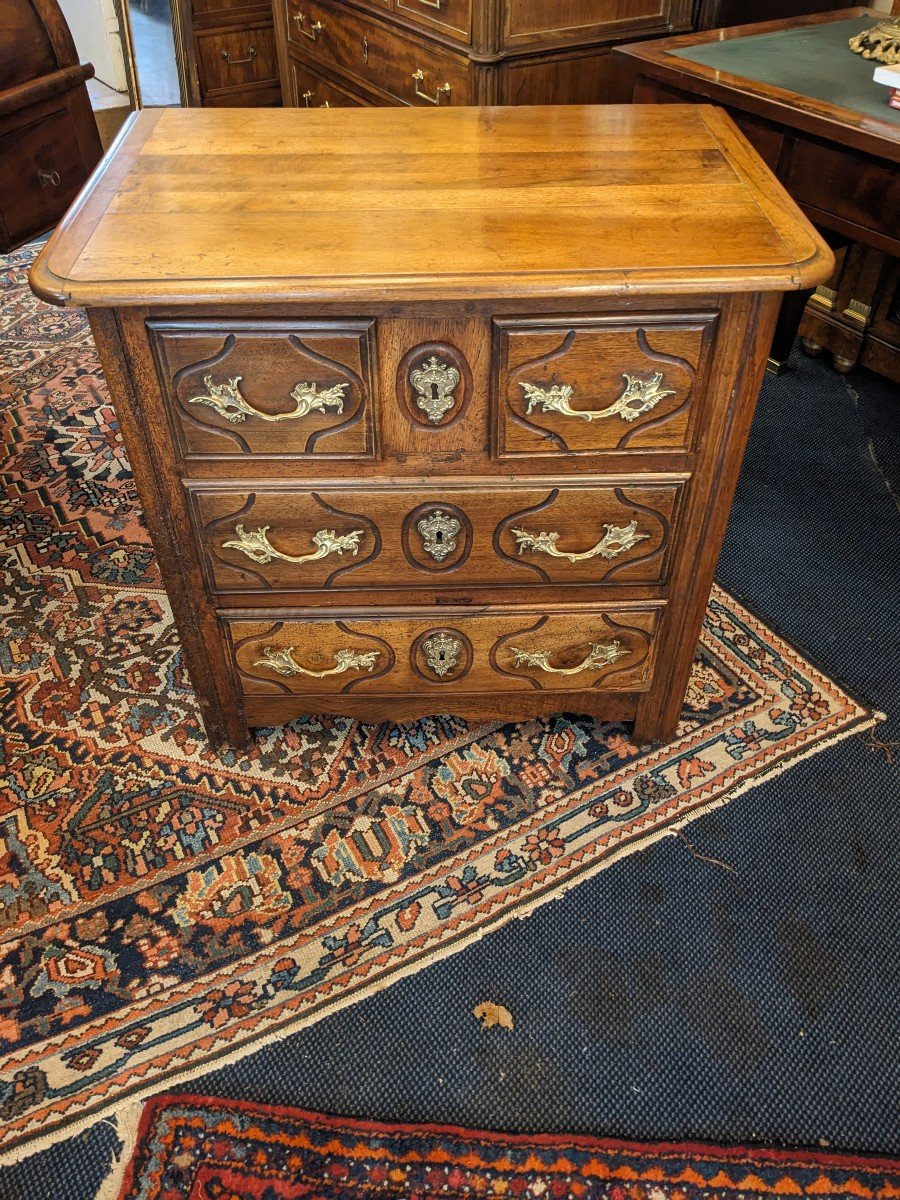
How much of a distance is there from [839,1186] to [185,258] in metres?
1.52

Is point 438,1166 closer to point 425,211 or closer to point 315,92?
point 425,211

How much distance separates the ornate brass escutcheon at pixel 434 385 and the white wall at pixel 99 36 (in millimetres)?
4057

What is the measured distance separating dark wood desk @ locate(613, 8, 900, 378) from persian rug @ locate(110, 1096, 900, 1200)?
159 centimetres

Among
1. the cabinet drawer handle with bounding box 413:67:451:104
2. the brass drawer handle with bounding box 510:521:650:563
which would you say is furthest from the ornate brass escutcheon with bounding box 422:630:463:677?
the cabinet drawer handle with bounding box 413:67:451:104

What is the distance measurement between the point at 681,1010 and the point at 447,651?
2.24 feet

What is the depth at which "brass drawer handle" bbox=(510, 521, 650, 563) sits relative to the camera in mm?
1521

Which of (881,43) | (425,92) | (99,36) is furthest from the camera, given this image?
(99,36)

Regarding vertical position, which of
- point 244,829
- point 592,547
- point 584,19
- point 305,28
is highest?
point 584,19

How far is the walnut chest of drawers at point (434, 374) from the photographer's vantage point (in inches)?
49.9

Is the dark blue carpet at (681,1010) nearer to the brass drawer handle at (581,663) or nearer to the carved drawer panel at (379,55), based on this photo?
the brass drawer handle at (581,663)

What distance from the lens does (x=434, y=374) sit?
1337 millimetres

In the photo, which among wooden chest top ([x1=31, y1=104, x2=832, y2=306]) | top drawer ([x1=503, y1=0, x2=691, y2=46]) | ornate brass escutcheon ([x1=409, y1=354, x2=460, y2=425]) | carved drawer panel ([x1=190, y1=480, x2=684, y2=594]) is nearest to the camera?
wooden chest top ([x1=31, y1=104, x2=832, y2=306])

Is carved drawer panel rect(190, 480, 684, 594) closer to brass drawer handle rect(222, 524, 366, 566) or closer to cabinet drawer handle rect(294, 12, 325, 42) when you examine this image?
brass drawer handle rect(222, 524, 366, 566)

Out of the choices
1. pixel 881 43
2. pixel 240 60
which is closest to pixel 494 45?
pixel 881 43
